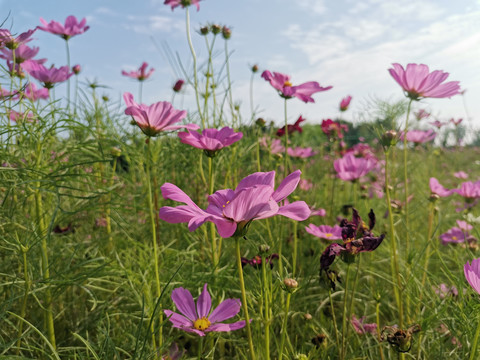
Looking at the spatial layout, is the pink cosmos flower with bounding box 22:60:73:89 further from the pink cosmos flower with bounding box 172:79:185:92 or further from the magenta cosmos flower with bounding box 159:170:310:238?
the magenta cosmos flower with bounding box 159:170:310:238

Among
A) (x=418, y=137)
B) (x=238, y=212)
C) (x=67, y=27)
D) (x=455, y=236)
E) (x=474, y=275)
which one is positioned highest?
(x=67, y=27)

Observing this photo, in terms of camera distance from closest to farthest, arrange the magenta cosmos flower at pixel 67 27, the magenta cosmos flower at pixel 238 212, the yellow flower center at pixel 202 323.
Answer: the magenta cosmos flower at pixel 238 212, the yellow flower center at pixel 202 323, the magenta cosmos flower at pixel 67 27

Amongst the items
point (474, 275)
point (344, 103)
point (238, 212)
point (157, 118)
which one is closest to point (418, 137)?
point (344, 103)

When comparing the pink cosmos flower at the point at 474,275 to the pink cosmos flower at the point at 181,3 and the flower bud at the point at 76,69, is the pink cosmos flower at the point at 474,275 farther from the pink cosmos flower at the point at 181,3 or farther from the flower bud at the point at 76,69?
the flower bud at the point at 76,69

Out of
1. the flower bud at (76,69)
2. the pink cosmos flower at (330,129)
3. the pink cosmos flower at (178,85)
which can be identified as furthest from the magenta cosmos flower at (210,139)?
the flower bud at (76,69)

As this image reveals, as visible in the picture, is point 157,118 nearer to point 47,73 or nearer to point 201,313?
point 201,313

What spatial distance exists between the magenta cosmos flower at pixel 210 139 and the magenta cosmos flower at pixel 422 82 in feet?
1.45

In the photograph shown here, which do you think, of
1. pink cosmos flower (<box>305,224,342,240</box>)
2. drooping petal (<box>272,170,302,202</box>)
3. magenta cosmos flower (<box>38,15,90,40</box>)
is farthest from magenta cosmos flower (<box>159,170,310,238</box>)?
magenta cosmos flower (<box>38,15,90,40</box>)

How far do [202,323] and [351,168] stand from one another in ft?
2.78

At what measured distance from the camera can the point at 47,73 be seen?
1173mm

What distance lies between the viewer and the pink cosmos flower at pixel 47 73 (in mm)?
1163

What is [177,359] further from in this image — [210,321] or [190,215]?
[190,215]

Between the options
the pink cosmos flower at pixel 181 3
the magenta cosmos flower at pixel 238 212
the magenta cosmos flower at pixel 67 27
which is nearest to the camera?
the magenta cosmos flower at pixel 238 212

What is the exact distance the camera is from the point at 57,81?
120 centimetres
